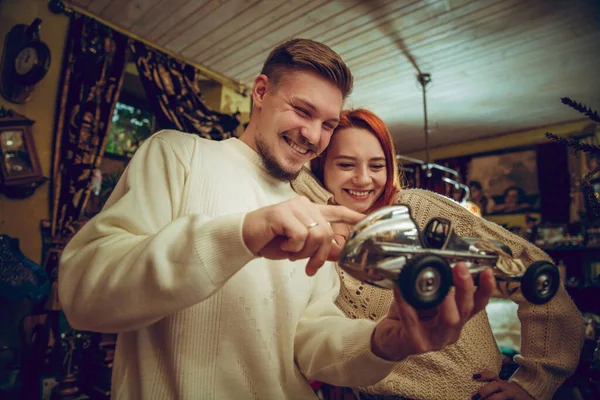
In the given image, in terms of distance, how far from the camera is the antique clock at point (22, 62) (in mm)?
3332

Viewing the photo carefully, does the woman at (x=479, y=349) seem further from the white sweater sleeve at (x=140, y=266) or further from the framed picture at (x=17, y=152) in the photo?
the framed picture at (x=17, y=152)

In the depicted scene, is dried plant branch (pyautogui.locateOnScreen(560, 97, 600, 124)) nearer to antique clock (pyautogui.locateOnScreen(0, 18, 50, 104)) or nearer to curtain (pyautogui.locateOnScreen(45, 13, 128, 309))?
curtain (pyautogui.locateOnScreen(45, 13, 128, 309))

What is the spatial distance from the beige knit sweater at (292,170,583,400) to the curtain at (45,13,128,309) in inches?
129

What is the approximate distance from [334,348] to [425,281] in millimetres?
466

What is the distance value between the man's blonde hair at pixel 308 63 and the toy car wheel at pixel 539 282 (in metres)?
1.01

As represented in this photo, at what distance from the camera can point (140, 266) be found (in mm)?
769

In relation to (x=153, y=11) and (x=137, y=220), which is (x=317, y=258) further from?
(x=153, y=11)

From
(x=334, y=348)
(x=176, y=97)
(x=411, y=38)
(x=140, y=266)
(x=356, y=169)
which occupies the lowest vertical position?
(x=334, y=348)

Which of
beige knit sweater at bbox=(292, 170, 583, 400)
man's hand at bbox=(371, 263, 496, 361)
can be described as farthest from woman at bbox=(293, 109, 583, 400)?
man's hand at bbox=(371, 263, 496, 361)

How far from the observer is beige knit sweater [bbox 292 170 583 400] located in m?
1.40

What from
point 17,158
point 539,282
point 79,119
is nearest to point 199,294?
point 539,282

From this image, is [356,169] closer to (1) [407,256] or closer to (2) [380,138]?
(2) [380,138]

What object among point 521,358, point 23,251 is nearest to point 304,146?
point 521,358

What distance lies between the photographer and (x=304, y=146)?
1.45 metres
